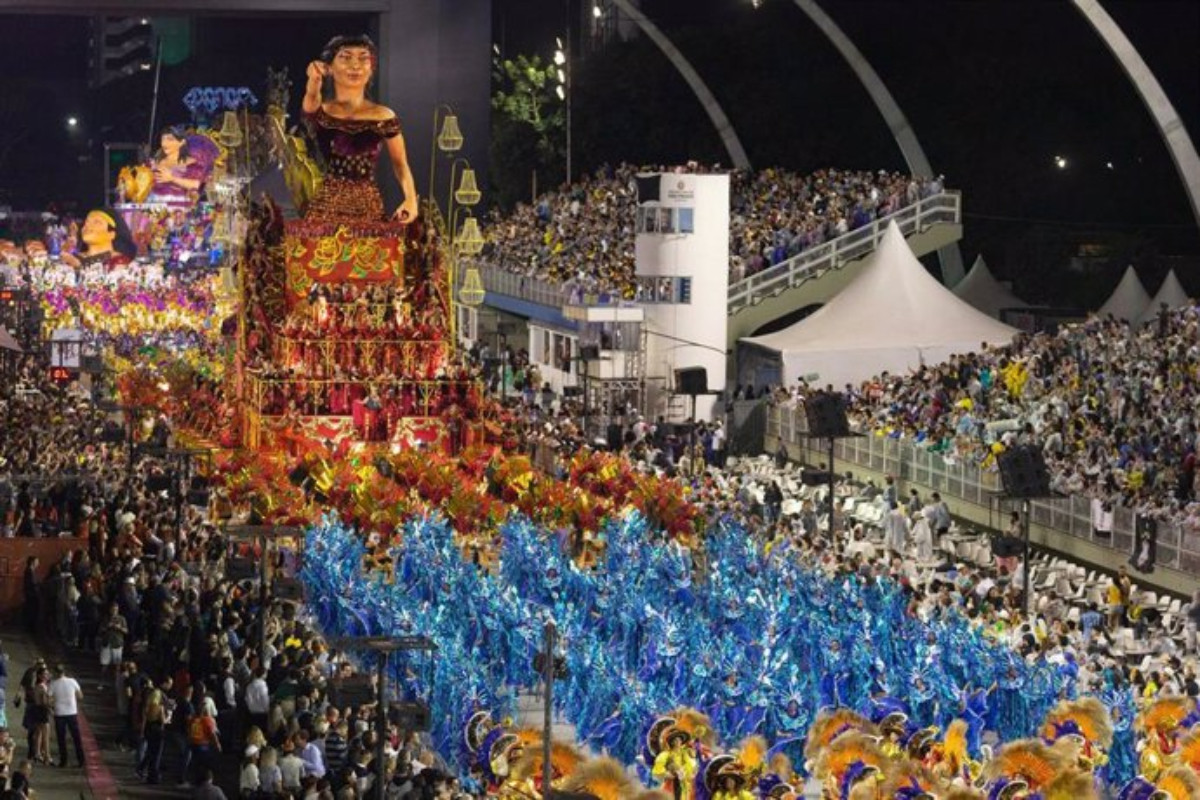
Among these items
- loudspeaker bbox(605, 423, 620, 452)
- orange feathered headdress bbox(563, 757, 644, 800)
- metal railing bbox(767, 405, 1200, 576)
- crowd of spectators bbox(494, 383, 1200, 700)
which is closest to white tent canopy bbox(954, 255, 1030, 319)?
metal railing bbox(767, 405, 1200, 576)

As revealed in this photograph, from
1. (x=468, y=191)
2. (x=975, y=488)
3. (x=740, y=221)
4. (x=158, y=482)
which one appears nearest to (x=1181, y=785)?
(x=975, y=488)

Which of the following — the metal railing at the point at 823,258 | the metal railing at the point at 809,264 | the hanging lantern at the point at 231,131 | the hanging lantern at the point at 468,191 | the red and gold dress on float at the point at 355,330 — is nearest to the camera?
the red and gold dress on float at the point at 355,330

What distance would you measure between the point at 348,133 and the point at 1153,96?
13.3 meters

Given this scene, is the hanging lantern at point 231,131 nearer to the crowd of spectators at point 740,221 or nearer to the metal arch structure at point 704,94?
the crowd of spectators at point 740,221

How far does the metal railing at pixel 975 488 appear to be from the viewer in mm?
29062

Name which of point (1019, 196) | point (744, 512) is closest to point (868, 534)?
point (744, 512)

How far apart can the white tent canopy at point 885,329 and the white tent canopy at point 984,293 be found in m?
6.40

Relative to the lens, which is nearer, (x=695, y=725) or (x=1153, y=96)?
(x=695, y=725)

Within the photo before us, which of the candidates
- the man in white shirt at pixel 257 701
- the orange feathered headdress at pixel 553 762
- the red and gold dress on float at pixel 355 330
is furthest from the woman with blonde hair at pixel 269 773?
the red and gold dress on float at pixel 355 330

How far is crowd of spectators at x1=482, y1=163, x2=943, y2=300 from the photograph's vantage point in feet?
167

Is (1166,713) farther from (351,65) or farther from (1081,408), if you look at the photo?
(351,65)

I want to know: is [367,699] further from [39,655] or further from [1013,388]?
[1013,388]

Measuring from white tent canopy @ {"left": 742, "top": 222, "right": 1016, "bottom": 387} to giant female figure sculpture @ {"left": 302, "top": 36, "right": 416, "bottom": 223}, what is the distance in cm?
743

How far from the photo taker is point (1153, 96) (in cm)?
3756
